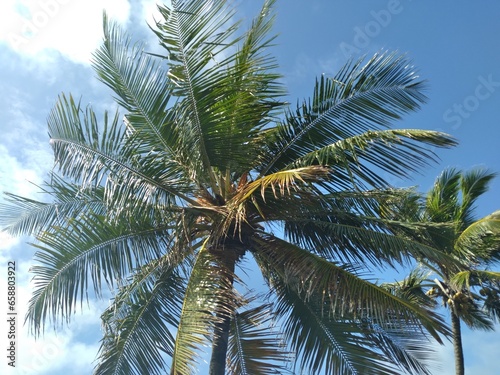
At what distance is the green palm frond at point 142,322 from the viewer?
878 centimetres

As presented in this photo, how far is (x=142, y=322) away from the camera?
8984mm

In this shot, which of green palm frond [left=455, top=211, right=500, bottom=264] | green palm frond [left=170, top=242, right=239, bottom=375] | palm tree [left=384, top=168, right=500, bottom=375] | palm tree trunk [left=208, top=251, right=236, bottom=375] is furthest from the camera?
palm tree [left=384, top=168, right=500, bottom=375]

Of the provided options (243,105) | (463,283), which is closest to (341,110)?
(243,105)

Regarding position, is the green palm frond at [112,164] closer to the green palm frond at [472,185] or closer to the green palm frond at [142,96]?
the green palm frond at [142,96]

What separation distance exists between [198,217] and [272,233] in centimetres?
114

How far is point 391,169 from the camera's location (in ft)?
28.6

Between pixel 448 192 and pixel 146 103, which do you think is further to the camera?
pixel 448 192

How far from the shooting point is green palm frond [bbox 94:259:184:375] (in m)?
8.78

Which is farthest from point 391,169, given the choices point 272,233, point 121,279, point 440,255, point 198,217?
point 121,279

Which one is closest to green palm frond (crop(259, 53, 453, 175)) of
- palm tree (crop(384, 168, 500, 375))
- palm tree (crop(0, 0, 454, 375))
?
palm tree (crop(0, 0, 454, 375))

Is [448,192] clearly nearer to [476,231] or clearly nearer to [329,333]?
[476,231]

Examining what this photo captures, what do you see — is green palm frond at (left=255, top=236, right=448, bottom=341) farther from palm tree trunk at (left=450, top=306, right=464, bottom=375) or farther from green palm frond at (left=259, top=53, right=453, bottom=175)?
palm tree trunk at (left=450, top=306, right=464, bottom=375)

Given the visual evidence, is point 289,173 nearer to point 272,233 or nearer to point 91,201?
point 272,233

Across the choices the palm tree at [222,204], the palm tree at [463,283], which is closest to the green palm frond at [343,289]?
the palm tree at [222,204]
